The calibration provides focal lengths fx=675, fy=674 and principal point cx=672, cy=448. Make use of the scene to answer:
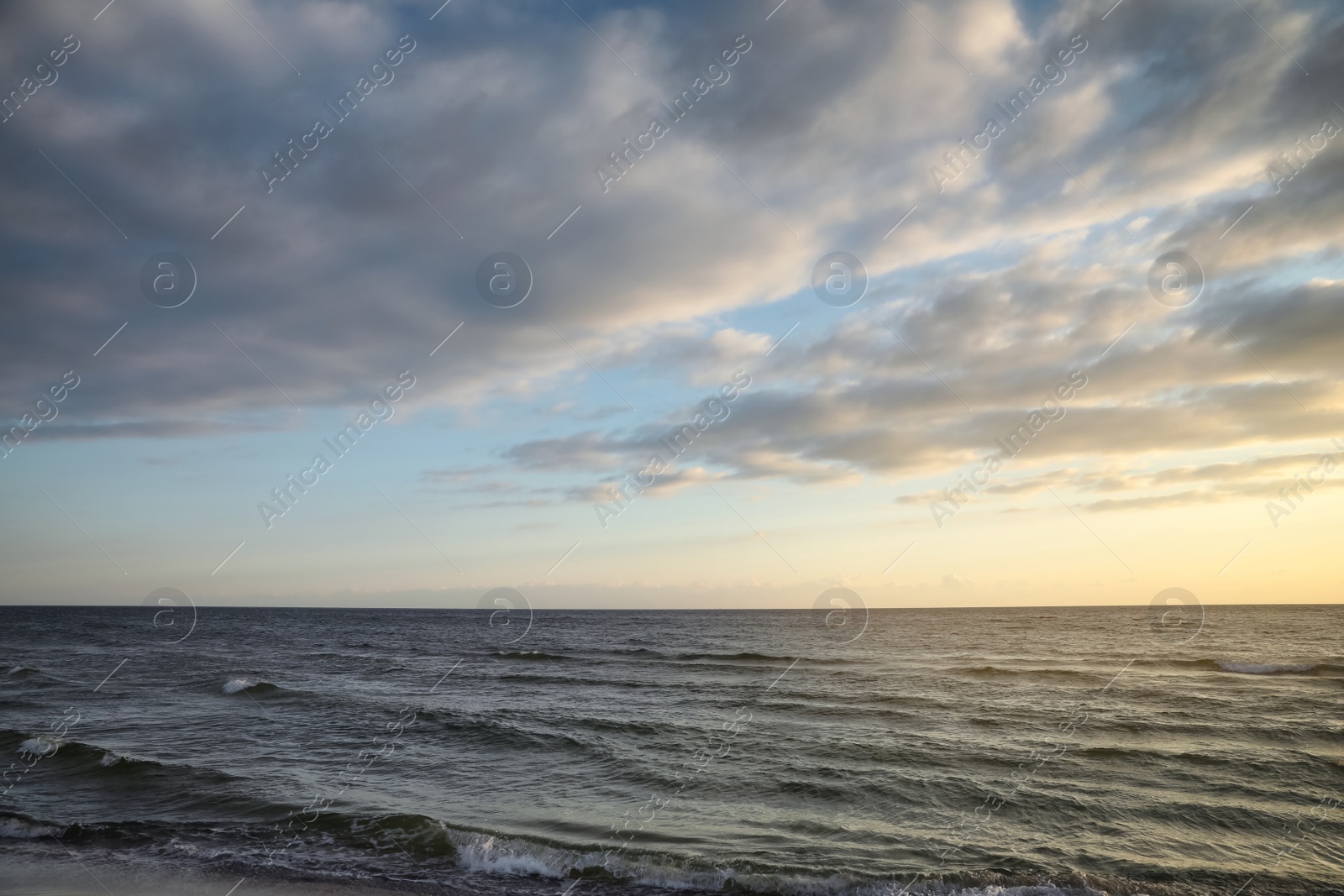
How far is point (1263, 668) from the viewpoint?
34.7 metres

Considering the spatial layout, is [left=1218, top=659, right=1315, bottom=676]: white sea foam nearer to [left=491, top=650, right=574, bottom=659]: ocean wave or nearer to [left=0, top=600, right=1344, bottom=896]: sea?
[left=0, top=600, right=1344, bottom=896]: sea

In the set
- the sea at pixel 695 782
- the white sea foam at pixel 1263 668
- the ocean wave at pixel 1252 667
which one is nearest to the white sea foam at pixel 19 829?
the sea at pixel 695 782

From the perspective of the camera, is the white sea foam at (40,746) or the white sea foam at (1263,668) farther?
the white sea foam at (1263,668)

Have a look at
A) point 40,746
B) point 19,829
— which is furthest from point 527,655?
point 19,829

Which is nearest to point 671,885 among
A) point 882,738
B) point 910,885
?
point 910,885

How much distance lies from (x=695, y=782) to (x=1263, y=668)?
3531 cm

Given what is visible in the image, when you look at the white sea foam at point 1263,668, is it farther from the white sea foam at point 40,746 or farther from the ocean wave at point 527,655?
the white sea foam at point 40,746

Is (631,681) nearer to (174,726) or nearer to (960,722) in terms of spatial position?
(960,722)

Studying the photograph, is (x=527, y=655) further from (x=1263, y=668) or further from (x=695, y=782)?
(x=1263, y=668)

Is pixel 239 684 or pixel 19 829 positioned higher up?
pixel 239 684

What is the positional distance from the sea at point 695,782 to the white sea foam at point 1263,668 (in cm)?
52

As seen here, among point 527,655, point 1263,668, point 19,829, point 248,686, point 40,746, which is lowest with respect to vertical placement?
point 19,829

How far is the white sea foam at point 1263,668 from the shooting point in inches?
1321

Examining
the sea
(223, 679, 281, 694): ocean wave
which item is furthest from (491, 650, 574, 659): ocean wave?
(223, 679, 281, 694): ocean wave
